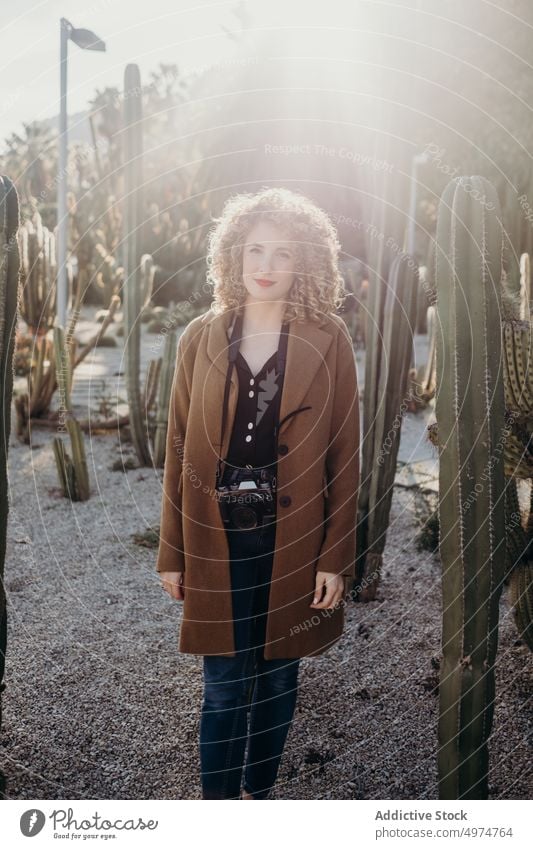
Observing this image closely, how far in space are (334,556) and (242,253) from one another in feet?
2.88

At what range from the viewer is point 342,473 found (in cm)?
212

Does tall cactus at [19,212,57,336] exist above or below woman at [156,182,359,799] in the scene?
above

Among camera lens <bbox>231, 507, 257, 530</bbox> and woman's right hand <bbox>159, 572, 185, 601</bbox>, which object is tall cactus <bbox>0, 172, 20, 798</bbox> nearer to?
woman's right hand <bbox>159, 572, 185, 601</bbox>

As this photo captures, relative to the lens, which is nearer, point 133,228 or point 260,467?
point 260,467

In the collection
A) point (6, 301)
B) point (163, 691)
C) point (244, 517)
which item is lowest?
point (163, 691)

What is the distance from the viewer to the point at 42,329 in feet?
23.7

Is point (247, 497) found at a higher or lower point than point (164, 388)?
lower

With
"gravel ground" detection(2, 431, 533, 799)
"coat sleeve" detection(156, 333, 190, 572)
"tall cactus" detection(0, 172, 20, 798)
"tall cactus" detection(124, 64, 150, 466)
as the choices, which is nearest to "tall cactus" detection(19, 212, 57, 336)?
"tall cactus" detection(124, 64, 150, 466)

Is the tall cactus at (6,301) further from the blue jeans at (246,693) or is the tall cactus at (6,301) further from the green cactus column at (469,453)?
the green cactus column at (469,453)

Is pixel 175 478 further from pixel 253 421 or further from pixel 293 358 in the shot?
pixel 293 358

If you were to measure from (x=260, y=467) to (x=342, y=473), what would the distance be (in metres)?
0.22

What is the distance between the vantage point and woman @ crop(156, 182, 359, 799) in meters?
2.08

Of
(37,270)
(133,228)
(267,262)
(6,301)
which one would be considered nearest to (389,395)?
(267,262)

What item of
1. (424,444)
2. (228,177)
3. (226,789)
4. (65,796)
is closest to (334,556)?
(226,789)
